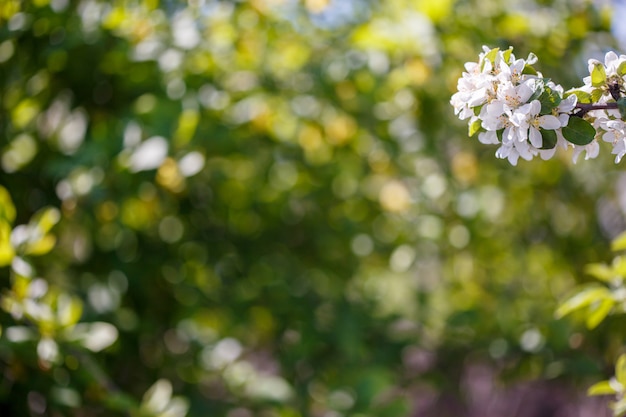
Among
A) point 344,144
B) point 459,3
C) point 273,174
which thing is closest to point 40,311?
point 273,174

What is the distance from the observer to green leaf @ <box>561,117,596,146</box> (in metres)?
0.74

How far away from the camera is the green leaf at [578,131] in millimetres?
736

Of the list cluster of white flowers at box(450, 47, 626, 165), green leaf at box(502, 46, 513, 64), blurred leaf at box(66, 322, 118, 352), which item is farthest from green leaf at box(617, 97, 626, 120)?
blurred leaf at box(66, 322, 118, 352)

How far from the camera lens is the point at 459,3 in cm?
164

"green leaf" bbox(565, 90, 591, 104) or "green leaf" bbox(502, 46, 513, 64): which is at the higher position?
"green leaf" bbox(502, 46, 513, 64)

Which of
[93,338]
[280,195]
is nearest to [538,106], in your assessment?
[93,338]

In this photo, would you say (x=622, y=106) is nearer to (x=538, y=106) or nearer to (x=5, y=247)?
(x=538, y=106)

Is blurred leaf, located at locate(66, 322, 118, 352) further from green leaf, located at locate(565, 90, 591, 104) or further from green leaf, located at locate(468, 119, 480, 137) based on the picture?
green leaf, located at locate(565, 90, 591, 104)

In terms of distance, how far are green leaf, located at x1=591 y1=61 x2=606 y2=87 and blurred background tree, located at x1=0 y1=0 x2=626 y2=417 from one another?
83 cm

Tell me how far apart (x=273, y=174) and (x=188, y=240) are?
282 millimetres

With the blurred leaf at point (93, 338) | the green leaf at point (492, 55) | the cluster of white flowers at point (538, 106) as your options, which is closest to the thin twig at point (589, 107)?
the cluster of white flowers at point (538, 106)

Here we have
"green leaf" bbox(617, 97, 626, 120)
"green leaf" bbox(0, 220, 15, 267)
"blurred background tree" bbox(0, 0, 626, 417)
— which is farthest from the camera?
"blurred background tree" bbox(0, 0, 626, 417)

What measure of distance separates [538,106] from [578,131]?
6 centimetres

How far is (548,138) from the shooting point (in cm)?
75
